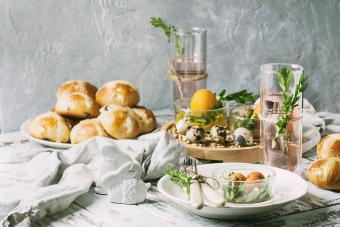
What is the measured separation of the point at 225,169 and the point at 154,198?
0.51 ft

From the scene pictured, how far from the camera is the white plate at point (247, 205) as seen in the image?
1193 mm

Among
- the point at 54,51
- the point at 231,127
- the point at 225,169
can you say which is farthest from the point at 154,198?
the point at 54,51

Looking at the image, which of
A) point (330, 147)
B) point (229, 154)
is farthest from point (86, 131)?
point (330, 147)

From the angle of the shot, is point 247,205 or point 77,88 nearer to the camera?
point 247,205

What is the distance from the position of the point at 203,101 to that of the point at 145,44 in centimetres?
51

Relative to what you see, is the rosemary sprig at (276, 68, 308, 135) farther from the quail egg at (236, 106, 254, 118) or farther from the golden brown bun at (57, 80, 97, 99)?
the golden brown bun at (57, 80, 97, 99)

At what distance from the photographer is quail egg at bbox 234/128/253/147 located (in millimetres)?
1562

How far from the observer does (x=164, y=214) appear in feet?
4.21

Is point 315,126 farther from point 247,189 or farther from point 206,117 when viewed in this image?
point 247,189

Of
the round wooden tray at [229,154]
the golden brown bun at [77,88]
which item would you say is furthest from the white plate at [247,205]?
the golden brown bun at [77,88]

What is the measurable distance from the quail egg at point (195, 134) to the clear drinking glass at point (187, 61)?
0.93 feet

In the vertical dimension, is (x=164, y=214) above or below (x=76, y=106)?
below

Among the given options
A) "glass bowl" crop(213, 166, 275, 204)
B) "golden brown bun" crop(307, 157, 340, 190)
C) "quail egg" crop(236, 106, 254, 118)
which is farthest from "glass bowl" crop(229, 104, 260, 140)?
"glass bowl" crop(213, 166, 275, 204)

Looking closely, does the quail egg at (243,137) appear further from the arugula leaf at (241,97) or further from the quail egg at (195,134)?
the arugula leaf at (241,97)
